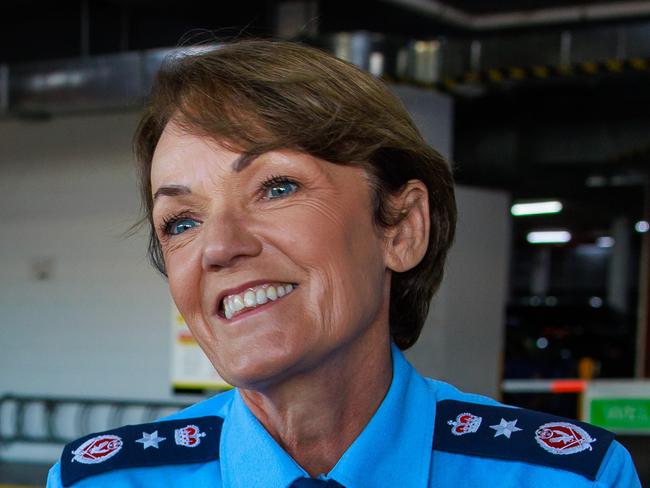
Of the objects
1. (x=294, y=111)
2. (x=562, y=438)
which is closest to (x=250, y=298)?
(x=294, y=111)

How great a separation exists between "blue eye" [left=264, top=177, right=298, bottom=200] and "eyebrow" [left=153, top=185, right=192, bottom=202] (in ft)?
0.32

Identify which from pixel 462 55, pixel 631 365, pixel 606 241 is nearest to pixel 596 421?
pixel 462 55

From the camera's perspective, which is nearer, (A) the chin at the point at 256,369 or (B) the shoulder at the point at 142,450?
(A) the chin at the point at 256,369

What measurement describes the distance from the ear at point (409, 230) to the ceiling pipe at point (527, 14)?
7.92 m

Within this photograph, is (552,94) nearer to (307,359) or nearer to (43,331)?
(43,331)

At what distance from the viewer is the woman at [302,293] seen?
3.23 ft

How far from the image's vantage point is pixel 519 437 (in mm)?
1147

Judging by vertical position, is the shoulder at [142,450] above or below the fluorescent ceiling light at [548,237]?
above

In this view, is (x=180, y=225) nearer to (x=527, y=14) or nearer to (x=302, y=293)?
(x=302, y=293)

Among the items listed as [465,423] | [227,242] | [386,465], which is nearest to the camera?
[227,242]

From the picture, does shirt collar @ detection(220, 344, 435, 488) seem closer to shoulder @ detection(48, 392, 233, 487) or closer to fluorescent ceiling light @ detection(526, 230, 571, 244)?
shoulder @ detection(48, 392, 233, 487)

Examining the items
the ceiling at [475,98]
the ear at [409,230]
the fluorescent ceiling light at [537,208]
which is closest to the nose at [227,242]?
the ear at [409,230]

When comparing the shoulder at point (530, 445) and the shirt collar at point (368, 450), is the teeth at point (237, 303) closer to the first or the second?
the shirt collar at point (368, 450)

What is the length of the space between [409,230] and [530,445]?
0.33m
